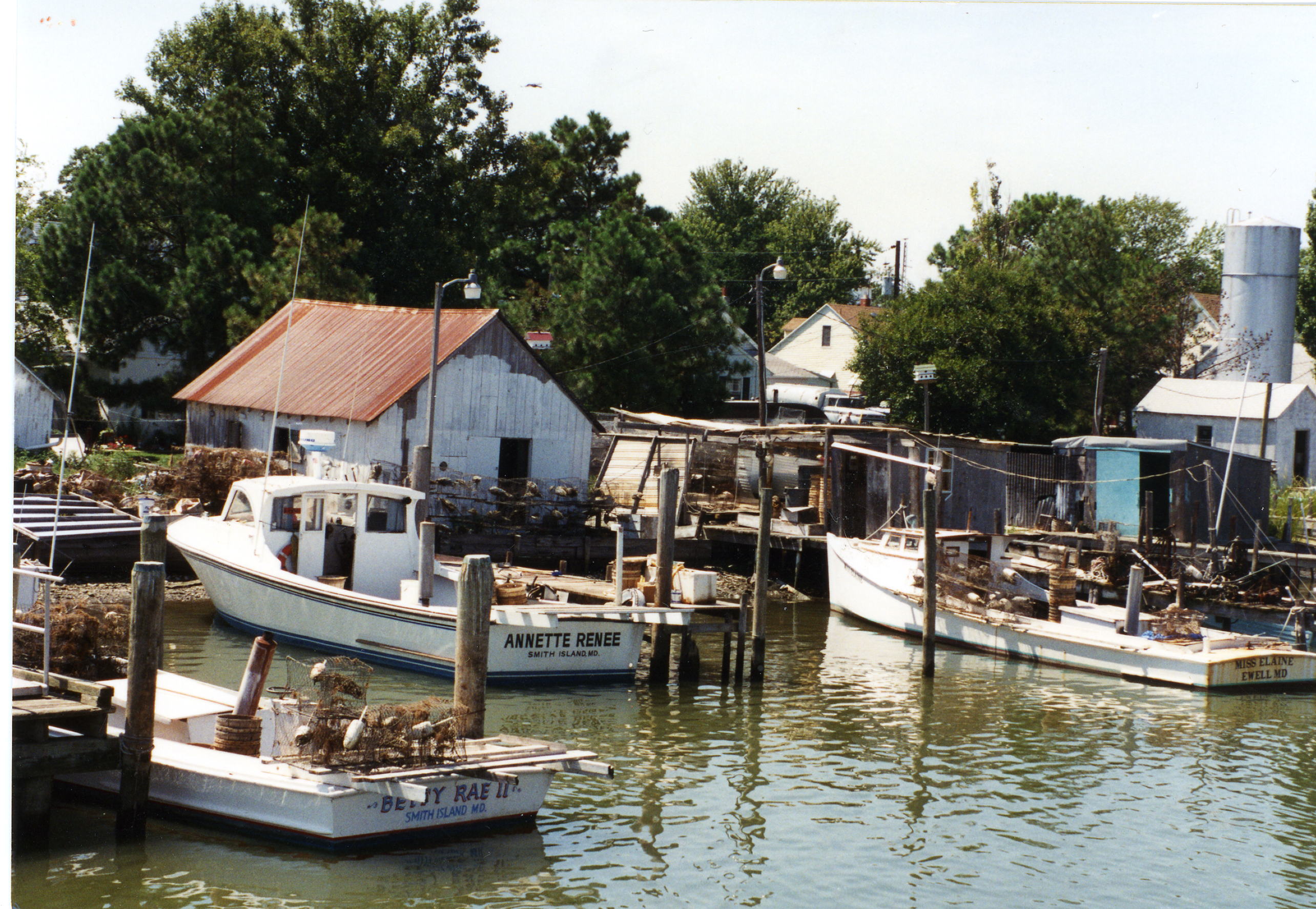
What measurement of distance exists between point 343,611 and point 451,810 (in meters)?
7.73

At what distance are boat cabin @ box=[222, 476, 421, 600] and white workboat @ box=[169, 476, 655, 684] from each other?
0.7 inches

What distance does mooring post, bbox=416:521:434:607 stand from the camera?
18.7 meters

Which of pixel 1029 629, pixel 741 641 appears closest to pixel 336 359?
pixel 741 641

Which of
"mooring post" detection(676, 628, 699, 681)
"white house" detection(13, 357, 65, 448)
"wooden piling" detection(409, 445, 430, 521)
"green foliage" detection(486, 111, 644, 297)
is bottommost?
"mooring post" detection(676, 628, 699, 681)

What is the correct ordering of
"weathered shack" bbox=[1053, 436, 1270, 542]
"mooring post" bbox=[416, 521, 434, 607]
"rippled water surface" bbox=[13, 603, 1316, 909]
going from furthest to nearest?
"weathered shack" bbox=[1053, 436, 1270, 542], "mooring post" bbox=[416, 521, 434, 607], "rippled water surface" bbox=[13, 603, 1316, 909]

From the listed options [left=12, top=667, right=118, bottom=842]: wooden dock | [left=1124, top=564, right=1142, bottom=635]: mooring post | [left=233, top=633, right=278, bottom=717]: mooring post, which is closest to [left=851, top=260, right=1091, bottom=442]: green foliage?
[left=1124, top=564, right=1142, bottom=635]: mooring post

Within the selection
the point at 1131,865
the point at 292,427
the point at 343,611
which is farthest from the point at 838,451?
the point at 1131,865

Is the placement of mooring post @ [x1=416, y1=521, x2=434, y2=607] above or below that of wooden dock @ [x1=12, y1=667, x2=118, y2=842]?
above

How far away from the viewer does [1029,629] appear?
73.0 feet

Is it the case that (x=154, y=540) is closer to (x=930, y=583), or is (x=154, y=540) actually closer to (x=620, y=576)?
(x=620, y=576)

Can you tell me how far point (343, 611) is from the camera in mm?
19125

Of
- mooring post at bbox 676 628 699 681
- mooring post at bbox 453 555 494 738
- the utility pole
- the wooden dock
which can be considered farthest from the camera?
the utility pole

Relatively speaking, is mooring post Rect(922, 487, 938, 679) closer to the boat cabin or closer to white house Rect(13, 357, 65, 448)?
the boat cabin

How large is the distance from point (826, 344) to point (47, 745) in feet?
200
